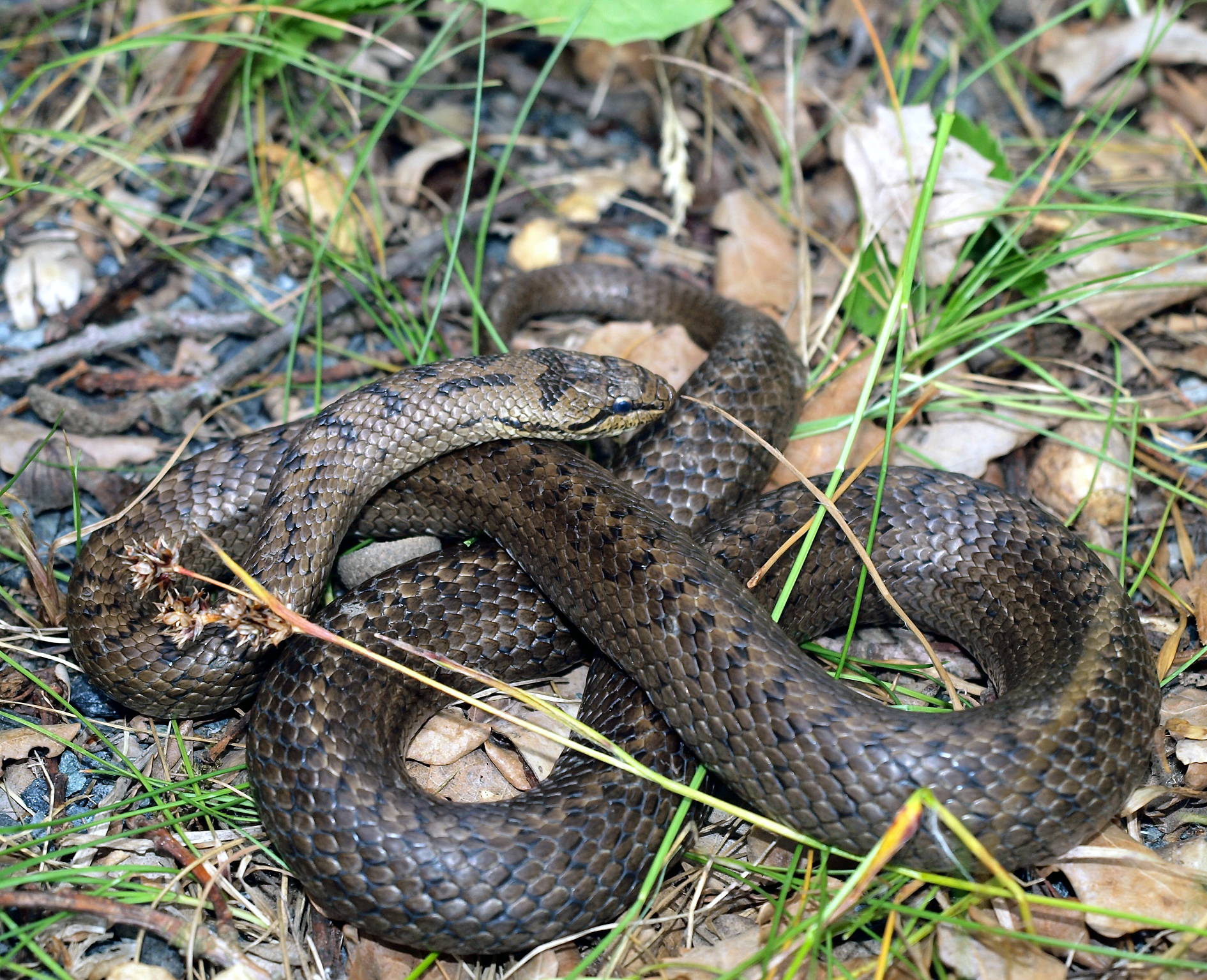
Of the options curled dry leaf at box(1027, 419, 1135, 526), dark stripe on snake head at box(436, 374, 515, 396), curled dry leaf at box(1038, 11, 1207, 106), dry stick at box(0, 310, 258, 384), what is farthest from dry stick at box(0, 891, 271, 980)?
curled dry leaf at box(1038, 11, 1207, 106)

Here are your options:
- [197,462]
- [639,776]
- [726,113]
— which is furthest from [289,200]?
[639,776]

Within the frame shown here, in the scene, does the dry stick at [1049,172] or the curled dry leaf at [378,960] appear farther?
the dry stick at [1049,172]

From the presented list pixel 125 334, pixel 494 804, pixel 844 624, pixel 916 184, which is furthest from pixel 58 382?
pixel 916 184

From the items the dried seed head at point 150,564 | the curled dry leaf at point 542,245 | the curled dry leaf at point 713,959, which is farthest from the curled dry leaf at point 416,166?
the curled dry leaf at point 713,959

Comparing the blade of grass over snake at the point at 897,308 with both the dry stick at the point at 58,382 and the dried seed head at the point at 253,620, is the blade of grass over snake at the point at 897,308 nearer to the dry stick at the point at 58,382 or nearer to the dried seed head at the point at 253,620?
the dried seed head at the point at 253,620

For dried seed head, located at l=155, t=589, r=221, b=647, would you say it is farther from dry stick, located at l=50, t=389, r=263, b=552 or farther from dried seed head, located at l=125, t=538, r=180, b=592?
dry stick, located at l=50, t=389, r=263, b=552

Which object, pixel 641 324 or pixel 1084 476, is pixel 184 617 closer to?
pixel 641 324
